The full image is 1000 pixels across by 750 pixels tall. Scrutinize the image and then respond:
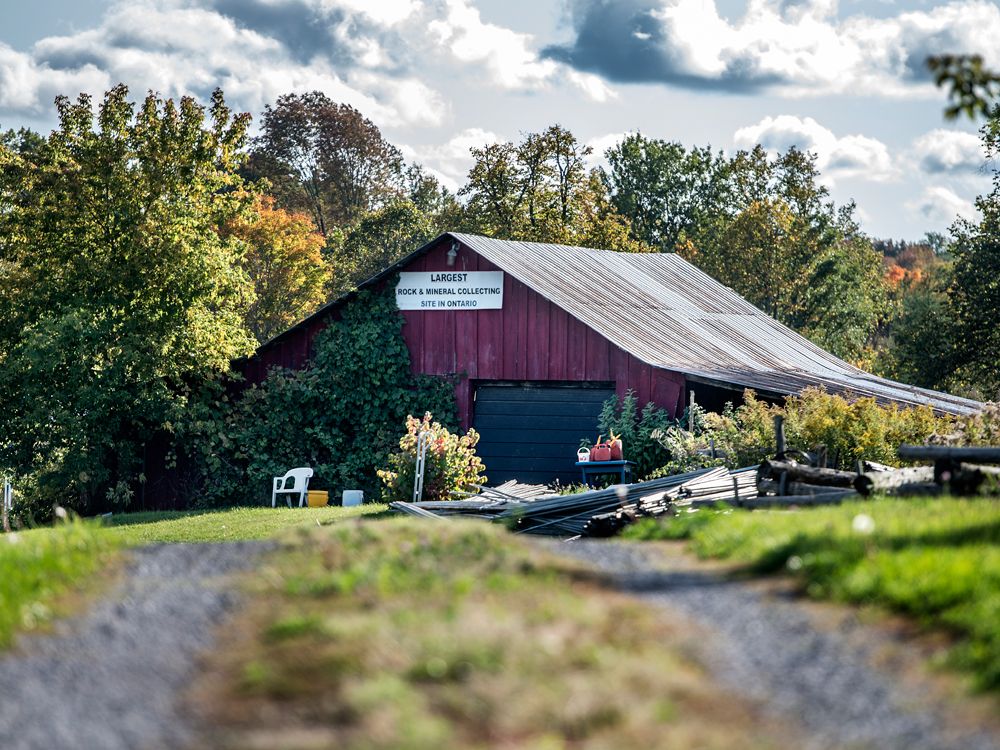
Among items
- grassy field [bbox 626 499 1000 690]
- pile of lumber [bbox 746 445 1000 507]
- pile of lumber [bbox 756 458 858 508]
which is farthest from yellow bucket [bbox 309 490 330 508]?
grassy field [bbox 626 499 1000 690]

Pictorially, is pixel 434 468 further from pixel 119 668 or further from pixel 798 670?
pixel 798 670

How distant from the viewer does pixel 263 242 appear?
168 ft

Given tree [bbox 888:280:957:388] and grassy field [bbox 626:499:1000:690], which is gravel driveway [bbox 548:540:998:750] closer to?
grassy field [bbox 626:499:1000:690]

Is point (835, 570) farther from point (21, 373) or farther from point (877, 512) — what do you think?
point (21, 373)

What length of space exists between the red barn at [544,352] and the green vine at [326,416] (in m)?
0.50

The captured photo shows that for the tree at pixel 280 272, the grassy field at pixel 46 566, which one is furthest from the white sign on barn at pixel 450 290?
the tree at pixel 280 272

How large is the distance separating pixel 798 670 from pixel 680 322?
2342 cm

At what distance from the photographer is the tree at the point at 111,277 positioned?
2580cm

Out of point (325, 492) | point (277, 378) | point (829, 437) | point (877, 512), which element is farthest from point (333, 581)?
point (277, 378)

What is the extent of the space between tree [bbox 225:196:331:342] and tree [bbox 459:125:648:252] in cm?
669

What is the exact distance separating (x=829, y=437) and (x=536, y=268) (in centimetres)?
1118

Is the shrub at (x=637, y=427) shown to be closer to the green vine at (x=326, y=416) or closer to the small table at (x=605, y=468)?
the small table at (x=605, y=468)

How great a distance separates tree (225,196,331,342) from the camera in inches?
2005

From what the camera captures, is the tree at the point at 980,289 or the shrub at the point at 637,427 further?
the tree at the point at 980,289
